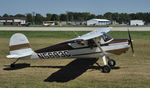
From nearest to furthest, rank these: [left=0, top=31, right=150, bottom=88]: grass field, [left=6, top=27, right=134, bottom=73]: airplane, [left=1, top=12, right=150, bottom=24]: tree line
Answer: [left=0, top=31, right=150, bottom=88]: grass field, [left=6, top=27, right=134, bottom=73]: airplane, [left=1, top=12, right=150, bottom=24]: tree line

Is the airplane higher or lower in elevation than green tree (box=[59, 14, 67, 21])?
lower

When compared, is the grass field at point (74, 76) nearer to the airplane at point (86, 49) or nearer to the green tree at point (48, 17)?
the airplane at point (86, 49)

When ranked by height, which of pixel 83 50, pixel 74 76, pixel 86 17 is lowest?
pixel 74 76

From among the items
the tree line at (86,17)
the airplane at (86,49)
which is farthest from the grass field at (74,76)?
the tree line at (86,17)

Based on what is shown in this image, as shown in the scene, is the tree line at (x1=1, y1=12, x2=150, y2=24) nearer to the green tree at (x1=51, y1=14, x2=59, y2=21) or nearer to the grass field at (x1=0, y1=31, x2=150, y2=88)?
the green tree at (x1=51, y1=14, x2=59, y2=21)


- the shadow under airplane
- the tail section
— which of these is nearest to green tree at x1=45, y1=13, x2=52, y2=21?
the shadow under airplane

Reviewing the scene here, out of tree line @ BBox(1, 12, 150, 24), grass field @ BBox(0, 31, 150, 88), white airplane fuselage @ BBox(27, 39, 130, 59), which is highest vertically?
tree line @ BBox(1, 12, 150, 24)

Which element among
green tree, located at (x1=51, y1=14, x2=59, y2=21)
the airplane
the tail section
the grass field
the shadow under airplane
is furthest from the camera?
green tree, located at (x1=51, y1=14, x2=59, y2=21)

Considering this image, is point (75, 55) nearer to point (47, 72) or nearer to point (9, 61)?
point (47, 72)

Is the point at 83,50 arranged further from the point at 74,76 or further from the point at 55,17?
the point at 55,17

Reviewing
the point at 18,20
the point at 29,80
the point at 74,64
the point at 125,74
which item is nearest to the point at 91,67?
the point at 74,64

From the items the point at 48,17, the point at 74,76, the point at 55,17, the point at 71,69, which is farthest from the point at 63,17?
the point at 74,76

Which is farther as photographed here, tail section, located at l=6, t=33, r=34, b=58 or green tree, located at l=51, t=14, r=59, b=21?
green tree, located at l=51, t=14, r=59, b=21

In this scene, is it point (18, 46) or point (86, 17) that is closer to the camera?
point (18, 46)
